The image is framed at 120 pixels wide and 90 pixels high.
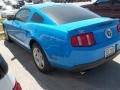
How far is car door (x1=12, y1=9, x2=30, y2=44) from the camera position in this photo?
594 centimetres

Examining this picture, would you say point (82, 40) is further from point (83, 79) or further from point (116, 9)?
point (116, 9)

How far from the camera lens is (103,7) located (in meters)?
10.5

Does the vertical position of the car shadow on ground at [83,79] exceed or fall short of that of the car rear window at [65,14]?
it falls short

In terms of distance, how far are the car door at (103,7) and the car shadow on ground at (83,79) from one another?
5158mm

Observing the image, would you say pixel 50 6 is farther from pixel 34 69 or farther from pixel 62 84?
pixel 62 84

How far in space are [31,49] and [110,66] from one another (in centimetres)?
187

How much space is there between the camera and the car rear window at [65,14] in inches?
190

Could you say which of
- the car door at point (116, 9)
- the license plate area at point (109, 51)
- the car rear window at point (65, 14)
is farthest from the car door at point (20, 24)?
the car door at point (116, 9)

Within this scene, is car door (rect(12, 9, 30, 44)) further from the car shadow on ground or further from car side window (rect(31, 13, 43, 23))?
the car shadow on ground

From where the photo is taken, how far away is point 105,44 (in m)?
4.30

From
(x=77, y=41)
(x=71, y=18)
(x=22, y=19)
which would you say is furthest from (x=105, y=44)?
(x=22, y=19)

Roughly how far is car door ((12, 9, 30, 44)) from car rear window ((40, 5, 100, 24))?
81 centimetres

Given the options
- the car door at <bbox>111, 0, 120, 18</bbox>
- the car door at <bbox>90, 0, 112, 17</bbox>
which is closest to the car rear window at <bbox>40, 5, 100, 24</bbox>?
the car door at <bbox>111, 0, 120, 18</bbox>

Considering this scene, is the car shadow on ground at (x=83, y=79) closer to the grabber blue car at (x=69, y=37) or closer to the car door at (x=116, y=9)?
the grabber blue car at (x=69, y=37)
